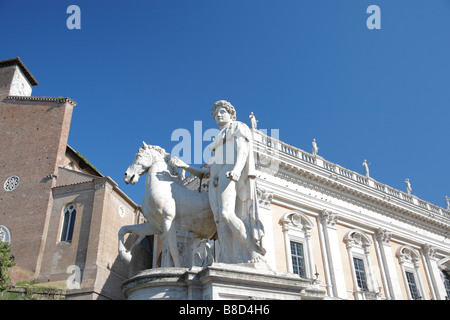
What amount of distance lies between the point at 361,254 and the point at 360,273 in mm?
1230

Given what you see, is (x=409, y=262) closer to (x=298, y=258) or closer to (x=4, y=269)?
(x=298, y=258)

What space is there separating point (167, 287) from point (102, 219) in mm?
22758

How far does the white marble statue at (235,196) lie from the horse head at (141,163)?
1.49 feet

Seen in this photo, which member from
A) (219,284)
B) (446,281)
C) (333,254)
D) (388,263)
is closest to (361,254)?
(388,263)

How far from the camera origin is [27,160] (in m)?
31.5

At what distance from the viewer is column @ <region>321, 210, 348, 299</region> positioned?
2356cm

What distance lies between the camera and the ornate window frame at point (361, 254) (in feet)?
81.0

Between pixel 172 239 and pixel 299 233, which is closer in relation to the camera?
pixel 172 239

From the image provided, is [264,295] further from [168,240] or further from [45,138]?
[45,138]

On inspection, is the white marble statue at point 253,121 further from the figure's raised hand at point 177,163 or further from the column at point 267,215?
the figure's raised hand at point 177,163

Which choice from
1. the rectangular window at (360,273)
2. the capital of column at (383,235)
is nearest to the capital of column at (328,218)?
the rectangular window at (360,273)

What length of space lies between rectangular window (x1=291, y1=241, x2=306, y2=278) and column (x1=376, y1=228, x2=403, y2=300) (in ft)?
22.3
